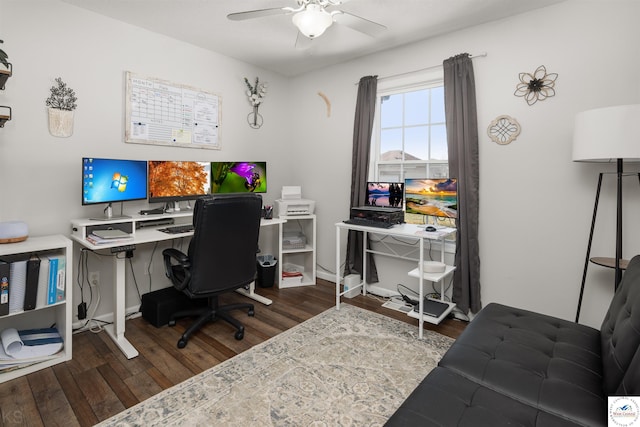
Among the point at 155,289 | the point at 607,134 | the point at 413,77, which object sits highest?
the point at 413,77

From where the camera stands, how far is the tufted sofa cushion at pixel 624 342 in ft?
3.54

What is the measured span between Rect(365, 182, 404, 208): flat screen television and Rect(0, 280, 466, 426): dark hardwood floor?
38.4 inches

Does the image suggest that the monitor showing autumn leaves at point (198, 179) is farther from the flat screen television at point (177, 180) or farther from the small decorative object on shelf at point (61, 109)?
the small decorative object on shelf at point (61, 109)

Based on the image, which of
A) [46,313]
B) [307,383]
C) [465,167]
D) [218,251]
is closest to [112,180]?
[218,251]

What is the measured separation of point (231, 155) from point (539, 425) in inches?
129

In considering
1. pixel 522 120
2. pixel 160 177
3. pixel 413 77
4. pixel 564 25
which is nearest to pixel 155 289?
pixel 160 177

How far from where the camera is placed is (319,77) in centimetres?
382

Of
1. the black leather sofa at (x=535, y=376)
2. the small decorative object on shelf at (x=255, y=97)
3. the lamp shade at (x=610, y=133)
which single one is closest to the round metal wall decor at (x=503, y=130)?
the lamp shade at (x=610, y=133)

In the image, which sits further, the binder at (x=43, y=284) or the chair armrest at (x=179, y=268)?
the chair armrest at (x=179, y=268)

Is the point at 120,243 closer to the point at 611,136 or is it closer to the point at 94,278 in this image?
the point at 94,278

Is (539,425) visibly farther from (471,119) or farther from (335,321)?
(471,119)

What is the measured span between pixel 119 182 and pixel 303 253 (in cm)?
213

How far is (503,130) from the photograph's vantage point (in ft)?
8.52

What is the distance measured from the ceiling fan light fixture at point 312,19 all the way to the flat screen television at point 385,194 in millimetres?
1429
